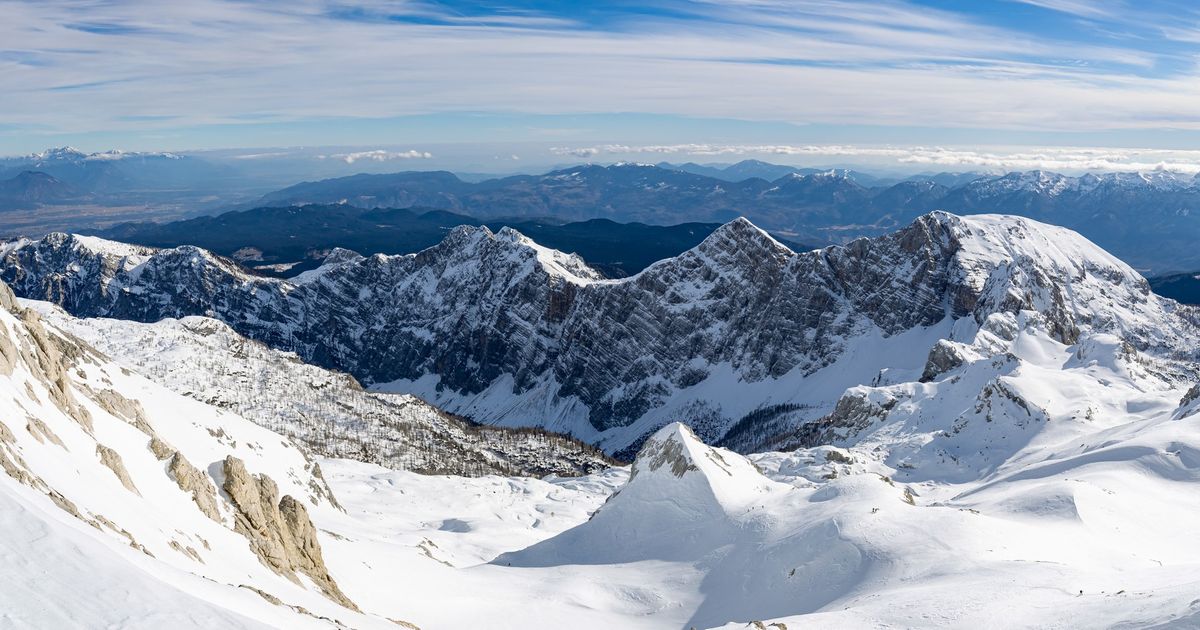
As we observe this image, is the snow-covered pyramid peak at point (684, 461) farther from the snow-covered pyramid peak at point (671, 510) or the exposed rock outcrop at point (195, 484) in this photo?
the exposed rock outcrop at point (195, 484)

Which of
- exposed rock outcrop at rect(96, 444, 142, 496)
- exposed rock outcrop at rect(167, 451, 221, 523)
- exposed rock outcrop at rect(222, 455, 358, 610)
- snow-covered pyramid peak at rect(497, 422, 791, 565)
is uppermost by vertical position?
exposed rock outcrop at rect(96, 444, 142, 496)

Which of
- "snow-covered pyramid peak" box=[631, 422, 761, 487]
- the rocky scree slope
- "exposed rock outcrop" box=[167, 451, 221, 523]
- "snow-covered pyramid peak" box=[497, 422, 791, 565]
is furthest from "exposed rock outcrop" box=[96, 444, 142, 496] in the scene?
"snow-covered pyramid peak" box=[631, 422, 761, 487]

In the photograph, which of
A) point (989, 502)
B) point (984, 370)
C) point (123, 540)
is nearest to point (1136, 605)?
point (123, 540)

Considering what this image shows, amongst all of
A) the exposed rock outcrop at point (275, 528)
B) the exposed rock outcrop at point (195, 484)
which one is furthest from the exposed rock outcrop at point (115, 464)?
the exposed rock outcrop at point (275, 528)

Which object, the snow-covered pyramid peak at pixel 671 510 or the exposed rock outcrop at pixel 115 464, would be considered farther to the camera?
the snow-covered pyramid peak at pixel 671 510

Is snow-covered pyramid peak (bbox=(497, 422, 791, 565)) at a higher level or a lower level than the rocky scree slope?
lower

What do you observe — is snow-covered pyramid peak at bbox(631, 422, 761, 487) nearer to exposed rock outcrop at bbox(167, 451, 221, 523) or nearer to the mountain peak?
the mountain peak

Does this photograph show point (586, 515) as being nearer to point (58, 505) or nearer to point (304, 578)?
point (304, 578)

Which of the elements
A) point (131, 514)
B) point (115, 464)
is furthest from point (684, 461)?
point (131, 514)

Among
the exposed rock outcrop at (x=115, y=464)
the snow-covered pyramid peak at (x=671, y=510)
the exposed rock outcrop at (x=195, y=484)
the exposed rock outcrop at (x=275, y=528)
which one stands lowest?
the snow-covered pyramid peak at (x=671, y=510)

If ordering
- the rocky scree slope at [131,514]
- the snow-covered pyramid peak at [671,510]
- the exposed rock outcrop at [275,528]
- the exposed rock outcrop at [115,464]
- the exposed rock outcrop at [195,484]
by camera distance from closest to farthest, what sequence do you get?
the rocky scree slope at [131,514] → the exposed rock outcrop at [115,464] → the exposed rock outcrop at [275,528] → the exposed rock outcrop at [195,484] → the snow-covered pyramid peak at [671,510]

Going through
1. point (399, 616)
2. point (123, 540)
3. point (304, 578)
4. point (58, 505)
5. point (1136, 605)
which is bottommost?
point (399, 616)

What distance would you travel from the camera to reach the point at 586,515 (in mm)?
142125

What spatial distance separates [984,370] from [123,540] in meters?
→ 165
